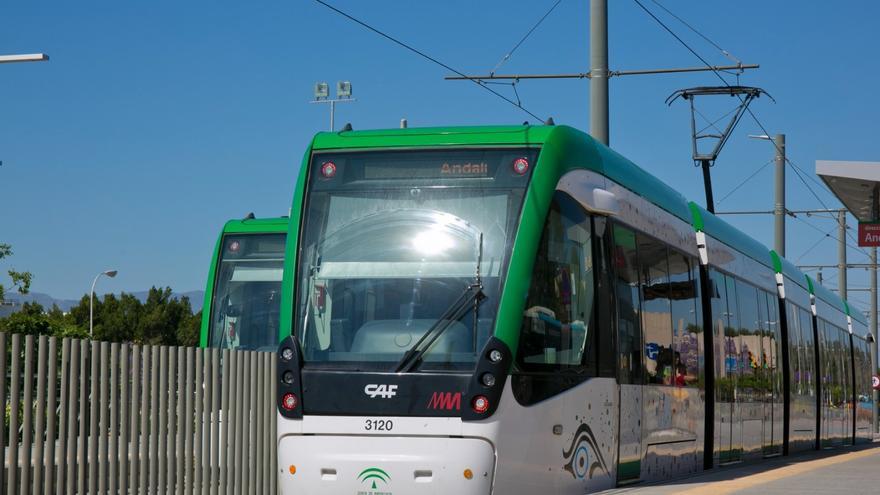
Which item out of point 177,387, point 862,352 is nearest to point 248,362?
point 177,387

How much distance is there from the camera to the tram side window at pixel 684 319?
47.3 feet

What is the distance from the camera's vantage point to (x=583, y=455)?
11.2 m

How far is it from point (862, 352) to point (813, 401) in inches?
433

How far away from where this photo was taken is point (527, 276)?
10.5 metres

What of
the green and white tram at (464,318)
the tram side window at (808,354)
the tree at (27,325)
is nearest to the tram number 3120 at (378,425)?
the green and white tram at (464,318)

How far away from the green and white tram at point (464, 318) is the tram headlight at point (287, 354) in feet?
0.04

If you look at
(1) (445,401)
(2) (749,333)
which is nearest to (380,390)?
(1) (445,401)

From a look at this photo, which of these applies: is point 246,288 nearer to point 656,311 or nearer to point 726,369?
point 726,369

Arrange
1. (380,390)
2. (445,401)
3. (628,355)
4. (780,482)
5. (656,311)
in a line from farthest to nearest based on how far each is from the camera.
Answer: (656,311)
(628,355)
(780,482)
(380,390)
(445,401)

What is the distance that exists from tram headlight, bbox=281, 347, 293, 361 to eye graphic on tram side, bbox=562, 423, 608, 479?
2.24 meters

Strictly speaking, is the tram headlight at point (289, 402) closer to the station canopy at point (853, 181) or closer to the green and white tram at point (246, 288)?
the green and white tram at point (246, 288)

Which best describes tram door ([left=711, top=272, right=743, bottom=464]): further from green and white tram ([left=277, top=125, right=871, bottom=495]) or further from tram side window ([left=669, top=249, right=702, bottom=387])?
green and white tram ([left=277, top=125, right=871, bottom=495])

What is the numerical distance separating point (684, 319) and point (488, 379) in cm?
521

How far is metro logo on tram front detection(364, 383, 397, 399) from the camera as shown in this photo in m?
10.3
